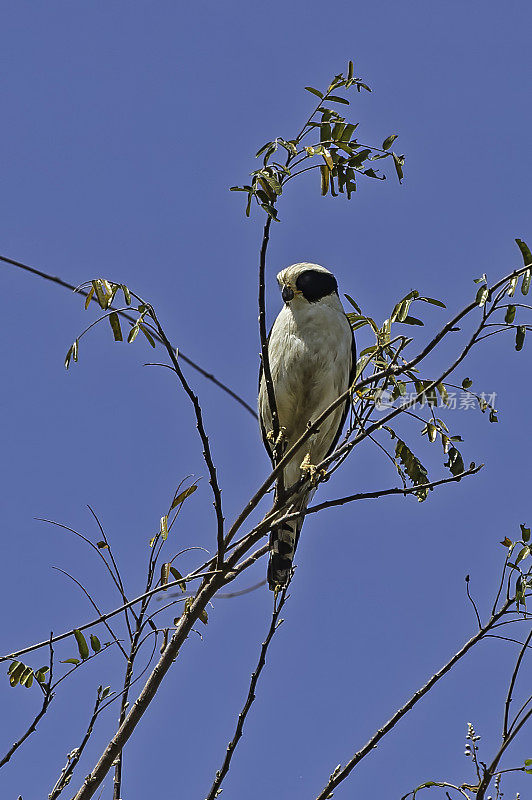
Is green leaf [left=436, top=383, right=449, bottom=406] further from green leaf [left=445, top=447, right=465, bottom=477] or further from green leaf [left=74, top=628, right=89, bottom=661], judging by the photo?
green leaf [left=74, top=628, right=89, bottom=661]

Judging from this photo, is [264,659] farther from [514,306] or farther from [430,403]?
[514,306]

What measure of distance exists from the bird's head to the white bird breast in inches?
1.3

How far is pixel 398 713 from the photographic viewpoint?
2.36 m

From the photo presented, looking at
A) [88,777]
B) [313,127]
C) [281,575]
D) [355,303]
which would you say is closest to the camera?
[88,777]

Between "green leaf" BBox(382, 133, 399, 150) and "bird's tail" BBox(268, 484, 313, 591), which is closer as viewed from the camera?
"green leaf" BBox(382, 133, 399, 150)

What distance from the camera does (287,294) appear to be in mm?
4277

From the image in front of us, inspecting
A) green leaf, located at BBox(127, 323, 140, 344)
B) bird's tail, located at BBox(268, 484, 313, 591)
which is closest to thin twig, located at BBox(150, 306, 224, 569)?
green leaf, located at BBox(127, 323, 140, 344)

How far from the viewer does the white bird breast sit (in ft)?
13.3

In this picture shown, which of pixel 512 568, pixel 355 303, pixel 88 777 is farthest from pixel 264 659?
pixel 355 303

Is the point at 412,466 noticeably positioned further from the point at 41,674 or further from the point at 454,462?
the point at 41,674

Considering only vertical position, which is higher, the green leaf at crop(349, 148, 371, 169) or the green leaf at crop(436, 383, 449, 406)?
the green leaf at crop(349, 148, 371, 169)

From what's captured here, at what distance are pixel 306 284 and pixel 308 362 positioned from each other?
18.7 inches

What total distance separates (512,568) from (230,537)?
2.69ft

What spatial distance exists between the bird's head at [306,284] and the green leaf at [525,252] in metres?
1.94
